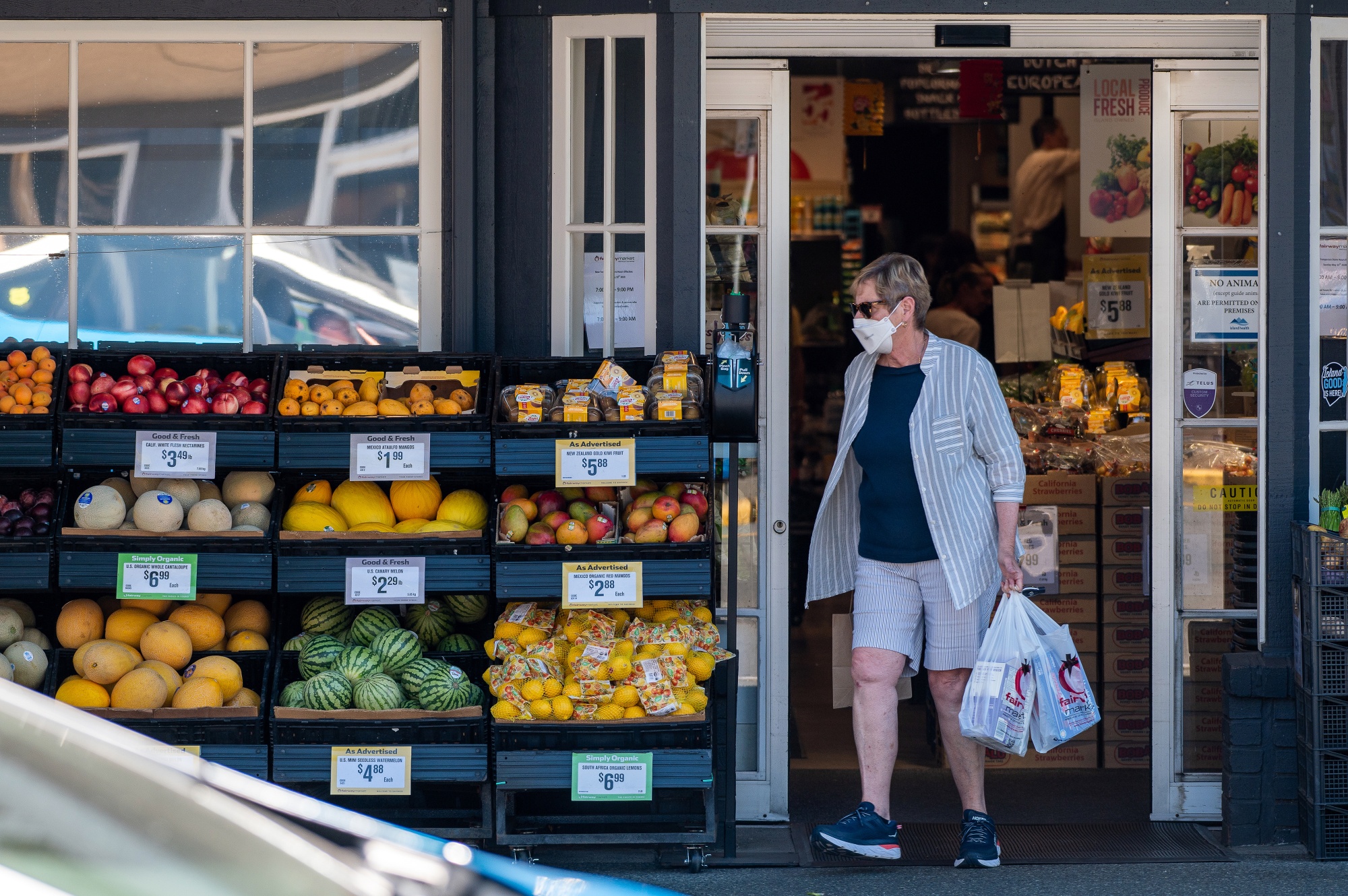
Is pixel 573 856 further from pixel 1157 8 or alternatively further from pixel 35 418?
pixel 1157 8

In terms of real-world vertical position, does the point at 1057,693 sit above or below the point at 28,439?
below

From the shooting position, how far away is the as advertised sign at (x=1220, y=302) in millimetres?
5312

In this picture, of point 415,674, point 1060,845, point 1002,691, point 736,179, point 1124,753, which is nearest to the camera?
point 1002,691

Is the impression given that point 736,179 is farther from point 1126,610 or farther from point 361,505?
point 1126,610

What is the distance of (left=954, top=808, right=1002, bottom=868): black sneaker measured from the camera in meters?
4.61

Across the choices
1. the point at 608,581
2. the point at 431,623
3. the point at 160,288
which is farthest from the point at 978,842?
the point at 160,288

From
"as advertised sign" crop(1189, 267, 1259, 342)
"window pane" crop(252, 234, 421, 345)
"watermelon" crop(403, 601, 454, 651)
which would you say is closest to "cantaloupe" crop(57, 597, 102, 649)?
"watermelon" crop(403, 601, 454, 651)

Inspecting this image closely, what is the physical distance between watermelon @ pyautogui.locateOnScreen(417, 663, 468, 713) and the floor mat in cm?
133

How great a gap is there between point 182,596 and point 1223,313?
12.9 feet

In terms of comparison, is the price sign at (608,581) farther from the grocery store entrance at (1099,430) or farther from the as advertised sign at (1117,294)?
the as advertised sign at (1117,294)

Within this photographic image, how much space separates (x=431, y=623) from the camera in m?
4.84

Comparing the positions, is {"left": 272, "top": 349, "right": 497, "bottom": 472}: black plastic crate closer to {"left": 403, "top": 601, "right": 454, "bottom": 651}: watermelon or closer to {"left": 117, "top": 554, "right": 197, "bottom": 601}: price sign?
{"left": 117, "top": 554, "right": 197, "bottom": 601}: price sign

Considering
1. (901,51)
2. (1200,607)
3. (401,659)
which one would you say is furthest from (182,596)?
(1200,607)

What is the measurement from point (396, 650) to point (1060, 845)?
2.48 m
